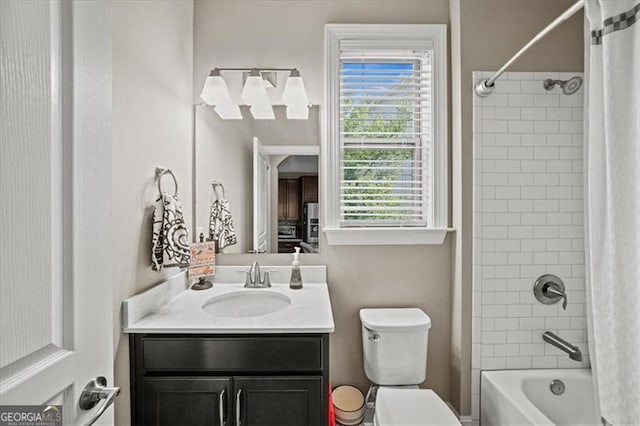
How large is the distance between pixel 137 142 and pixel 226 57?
0.91 m

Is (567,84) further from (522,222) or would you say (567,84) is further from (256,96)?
(256,96)

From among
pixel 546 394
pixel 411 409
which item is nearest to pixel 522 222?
pixel 546 394

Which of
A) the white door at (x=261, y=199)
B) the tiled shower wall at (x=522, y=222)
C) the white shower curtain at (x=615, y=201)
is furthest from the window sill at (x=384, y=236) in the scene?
the white shower curtain at (x=615, y=201)

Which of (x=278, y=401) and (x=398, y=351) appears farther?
(x=398, y=351)

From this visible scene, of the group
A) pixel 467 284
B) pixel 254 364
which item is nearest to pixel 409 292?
pixel 467 284

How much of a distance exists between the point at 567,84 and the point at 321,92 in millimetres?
1280

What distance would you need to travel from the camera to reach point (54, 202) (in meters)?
0.64

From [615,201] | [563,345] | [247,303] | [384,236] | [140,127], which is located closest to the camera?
[615,201]

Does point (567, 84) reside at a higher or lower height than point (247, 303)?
higher

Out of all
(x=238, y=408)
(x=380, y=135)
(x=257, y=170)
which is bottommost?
(x=238, y=408)

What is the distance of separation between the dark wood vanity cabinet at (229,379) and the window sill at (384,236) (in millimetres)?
738

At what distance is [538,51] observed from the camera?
1913 mm

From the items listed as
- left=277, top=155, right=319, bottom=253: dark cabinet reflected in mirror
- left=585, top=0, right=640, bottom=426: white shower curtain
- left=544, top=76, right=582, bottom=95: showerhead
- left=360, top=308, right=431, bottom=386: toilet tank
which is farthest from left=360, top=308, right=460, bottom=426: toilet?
left=544, top=76, right=582, bottom=95: showerhead

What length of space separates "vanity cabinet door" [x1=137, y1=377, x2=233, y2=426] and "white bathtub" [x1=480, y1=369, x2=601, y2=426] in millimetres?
1297
